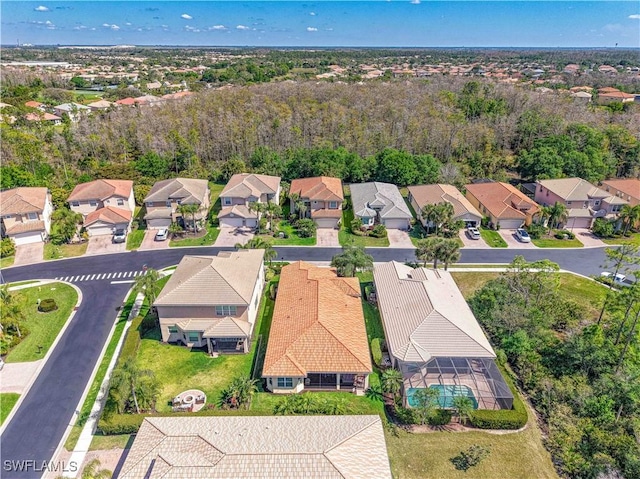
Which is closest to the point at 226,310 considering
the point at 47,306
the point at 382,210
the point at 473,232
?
the point at 47,306

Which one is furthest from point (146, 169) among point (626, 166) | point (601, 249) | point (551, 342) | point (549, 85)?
point (549, 85)

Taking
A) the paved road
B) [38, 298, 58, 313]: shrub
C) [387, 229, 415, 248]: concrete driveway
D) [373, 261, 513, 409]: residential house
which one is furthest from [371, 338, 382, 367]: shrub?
[38, 298, 58, 313]: shrub

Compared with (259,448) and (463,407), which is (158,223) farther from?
(463,407)

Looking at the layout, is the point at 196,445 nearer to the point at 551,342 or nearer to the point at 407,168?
the point at 551,342

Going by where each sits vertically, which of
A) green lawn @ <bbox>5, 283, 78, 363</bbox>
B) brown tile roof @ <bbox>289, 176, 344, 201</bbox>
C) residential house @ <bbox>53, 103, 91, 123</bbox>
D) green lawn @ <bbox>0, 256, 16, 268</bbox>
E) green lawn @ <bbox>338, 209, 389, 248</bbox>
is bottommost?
green lawn @ <bbox>5, 283, 78, 363</bbox>

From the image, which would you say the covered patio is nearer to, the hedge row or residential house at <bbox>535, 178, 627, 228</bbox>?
the hedge row

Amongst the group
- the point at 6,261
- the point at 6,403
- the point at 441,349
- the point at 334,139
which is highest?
the point at 334,139
